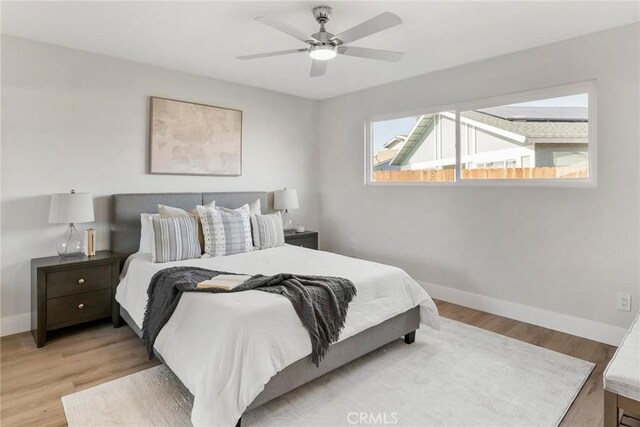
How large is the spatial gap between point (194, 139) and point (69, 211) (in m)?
1.47

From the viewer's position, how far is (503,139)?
3.58 metres

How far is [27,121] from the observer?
309 cm

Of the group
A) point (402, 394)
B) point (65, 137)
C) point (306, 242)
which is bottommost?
point (402, 394)

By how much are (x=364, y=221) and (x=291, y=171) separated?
4.12ft

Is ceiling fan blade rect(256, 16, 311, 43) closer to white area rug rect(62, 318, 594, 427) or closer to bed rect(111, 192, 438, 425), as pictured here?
bed rect(111, 192, 438, 425)

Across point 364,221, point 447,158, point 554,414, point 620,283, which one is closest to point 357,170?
point 364,221

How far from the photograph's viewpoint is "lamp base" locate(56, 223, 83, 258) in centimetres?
321

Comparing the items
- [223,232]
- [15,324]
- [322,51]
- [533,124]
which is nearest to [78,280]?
[15,324]

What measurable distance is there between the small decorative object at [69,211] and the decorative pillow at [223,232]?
36.6 inches

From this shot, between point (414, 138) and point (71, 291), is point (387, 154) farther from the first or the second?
point (71, 291)

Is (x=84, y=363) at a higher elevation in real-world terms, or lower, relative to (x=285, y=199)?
lower

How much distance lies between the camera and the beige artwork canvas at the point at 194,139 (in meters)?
3.79

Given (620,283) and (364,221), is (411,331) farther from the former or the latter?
(364,221)

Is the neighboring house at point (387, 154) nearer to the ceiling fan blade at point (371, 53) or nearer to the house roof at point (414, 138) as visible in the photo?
the house roof at point (414, 138)
